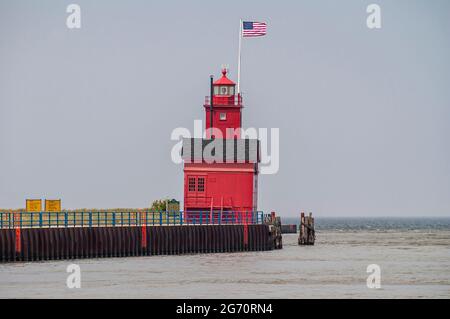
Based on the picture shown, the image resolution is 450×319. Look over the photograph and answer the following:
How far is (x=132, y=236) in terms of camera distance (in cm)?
7512

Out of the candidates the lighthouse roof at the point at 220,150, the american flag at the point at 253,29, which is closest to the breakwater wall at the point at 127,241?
the lighthouse roof at the point at 220,150

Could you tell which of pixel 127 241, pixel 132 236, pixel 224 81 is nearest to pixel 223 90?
pixel 224 81

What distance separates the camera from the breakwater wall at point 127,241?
69.1m

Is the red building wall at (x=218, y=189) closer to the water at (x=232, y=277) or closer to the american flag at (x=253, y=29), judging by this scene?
the water at (x=232, y=277)

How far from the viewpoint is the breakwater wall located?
69.1 m

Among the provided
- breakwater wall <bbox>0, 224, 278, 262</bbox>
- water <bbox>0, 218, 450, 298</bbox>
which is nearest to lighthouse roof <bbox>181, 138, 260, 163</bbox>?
breakwater wall <bbox>0, 224, 278, 262</bbox>

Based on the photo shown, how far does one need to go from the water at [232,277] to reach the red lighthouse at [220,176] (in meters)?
3.62

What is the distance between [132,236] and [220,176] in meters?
9.26
